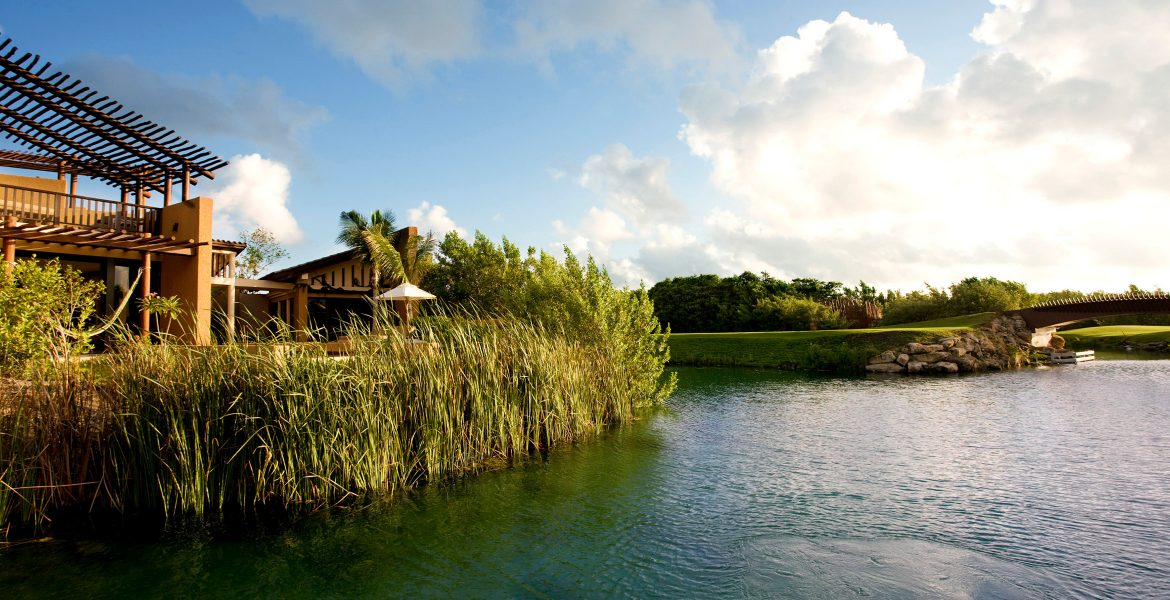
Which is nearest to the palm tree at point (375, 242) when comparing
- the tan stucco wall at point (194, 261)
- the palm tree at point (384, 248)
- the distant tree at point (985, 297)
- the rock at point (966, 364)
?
the palm tree at point (384, 248)

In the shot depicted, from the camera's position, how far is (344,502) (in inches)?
324

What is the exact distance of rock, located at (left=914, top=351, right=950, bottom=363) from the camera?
24.8 metres

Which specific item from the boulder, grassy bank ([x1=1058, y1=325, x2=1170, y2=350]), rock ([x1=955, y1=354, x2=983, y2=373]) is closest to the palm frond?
the boulder

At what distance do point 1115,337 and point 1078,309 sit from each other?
1108 centimetres

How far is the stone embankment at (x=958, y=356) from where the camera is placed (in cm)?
2464

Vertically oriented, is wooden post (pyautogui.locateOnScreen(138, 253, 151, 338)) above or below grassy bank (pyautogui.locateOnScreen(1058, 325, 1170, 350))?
above

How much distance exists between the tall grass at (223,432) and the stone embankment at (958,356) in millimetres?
21687

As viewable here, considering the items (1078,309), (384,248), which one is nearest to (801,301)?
(1078,309)

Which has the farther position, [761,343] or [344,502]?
[761,343]

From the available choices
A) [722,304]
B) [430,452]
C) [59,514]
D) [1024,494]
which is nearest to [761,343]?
[722,304]

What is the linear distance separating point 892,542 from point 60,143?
2219 centimetres

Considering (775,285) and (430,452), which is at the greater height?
(775,285)

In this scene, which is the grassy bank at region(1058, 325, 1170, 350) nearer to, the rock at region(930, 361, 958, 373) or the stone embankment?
the stone embankment

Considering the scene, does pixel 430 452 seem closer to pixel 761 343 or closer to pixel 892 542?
pixel 892 542
